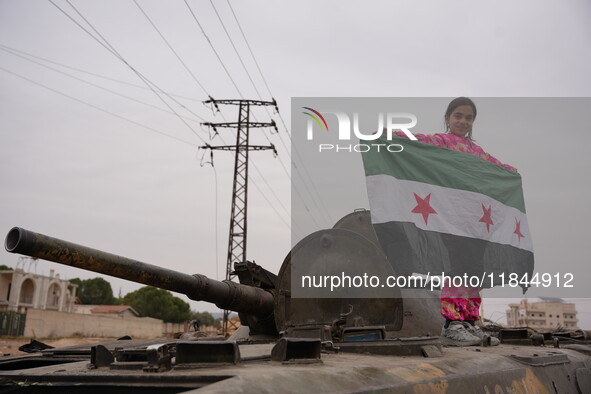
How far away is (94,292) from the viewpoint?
9181 cm

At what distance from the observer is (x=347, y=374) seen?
4.56 meters

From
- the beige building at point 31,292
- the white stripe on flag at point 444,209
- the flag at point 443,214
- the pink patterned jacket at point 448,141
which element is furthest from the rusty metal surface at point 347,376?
the beige building at point 31,292

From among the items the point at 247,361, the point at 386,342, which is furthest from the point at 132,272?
the point at 386,342

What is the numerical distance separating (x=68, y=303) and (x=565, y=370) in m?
69.4

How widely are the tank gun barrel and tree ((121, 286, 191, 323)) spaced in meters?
71.3

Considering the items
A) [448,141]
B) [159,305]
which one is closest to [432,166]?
[448,141]

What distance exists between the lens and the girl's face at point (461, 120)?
31.5 feet

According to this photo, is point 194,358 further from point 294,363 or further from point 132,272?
point 132,272

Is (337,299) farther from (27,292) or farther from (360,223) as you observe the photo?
(27,292)

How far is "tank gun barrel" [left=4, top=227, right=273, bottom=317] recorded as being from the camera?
5.48m

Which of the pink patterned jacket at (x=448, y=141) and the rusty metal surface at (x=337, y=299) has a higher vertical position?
the pink patterned jacket at (x=448, y=141)

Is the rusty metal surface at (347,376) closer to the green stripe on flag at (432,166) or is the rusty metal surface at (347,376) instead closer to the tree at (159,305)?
the green stripe on flag at (432,166)

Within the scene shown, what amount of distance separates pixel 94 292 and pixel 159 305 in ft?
57.4

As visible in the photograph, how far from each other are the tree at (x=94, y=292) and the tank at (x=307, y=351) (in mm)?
86089
